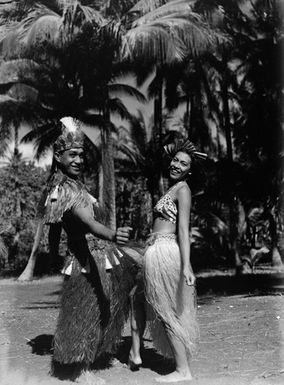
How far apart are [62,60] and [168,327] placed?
50.0ft

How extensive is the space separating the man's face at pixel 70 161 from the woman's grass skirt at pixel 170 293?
0.75 meters

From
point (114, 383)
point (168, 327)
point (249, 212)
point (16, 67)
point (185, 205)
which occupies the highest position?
point (16, 67)

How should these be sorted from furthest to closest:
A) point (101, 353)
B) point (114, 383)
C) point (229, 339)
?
point (229, 339), point (101, 353), point (114, 383)

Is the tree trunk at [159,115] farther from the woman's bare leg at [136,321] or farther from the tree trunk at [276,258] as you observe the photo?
the woman's bare leg at [136,321]

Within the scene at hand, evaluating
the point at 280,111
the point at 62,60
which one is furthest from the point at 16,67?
the point at 280,111

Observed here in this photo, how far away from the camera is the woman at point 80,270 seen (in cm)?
409

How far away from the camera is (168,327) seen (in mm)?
4145

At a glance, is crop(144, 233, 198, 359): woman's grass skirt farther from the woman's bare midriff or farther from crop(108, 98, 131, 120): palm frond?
crop(108, 98, 131, 120): palm frond

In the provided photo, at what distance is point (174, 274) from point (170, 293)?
0.44 ft

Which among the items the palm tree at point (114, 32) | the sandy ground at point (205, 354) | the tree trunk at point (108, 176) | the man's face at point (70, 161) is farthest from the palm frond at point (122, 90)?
the man's face at point (70, 161)

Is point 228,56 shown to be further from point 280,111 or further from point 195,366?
point 195,366

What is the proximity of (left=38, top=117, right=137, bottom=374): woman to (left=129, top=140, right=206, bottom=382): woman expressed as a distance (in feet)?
0.89

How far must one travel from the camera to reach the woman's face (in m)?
4.34

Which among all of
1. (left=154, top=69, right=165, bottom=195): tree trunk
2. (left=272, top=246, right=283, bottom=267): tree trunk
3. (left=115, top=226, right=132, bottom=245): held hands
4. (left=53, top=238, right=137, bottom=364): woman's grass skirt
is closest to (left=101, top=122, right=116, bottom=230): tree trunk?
(left=154, top=69, right=165, bottom=195): tree trunk
